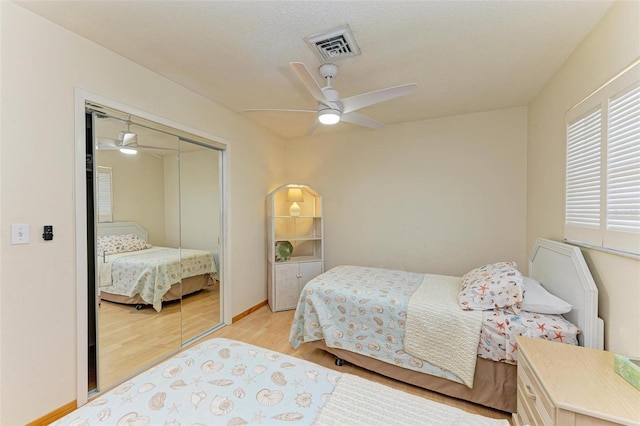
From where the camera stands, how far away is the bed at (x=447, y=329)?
169cm

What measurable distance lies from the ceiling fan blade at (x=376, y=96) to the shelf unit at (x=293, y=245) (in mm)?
1834

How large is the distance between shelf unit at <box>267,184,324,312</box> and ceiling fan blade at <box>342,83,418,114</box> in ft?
6.02

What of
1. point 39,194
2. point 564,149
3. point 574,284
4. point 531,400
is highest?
point 564,149

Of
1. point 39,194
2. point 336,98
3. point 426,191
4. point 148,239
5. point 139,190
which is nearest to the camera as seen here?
point 39,194

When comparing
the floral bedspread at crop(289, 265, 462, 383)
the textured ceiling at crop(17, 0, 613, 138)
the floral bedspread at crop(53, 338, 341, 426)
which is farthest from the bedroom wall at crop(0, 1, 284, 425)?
the floral bedspread at crop(289, 265, 462, 383)

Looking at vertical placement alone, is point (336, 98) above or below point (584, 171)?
above

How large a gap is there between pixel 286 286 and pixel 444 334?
86.0 inches

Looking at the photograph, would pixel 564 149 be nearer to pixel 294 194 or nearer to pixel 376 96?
pixel 376 96

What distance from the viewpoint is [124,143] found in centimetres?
218

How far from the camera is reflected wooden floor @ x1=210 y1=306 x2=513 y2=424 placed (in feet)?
6.30

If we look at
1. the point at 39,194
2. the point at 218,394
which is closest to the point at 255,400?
the point at 218,394

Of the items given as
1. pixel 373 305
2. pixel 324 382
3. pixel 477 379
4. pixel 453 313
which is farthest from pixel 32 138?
pixel 477 379

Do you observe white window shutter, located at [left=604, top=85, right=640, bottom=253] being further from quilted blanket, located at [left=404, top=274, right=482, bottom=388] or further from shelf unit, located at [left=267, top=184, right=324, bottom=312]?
shelf unit, located at [left=267, top=184, right=324, bottom=312]

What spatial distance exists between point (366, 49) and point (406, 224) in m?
2.23
